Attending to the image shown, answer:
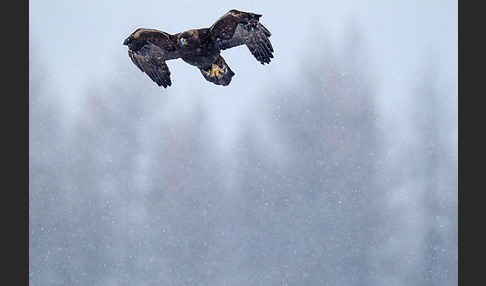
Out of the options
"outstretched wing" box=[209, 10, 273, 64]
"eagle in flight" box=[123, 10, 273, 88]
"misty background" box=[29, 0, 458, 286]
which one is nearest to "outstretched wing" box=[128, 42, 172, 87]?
"eagle in flight" box=[123, 10, 273, 88]

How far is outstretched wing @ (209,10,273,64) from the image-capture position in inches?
147

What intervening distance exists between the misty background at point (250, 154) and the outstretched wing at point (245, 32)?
169 cm

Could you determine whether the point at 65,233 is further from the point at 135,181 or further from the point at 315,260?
the point at 315,260

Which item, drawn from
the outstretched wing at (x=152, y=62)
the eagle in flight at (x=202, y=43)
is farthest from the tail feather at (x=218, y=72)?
the outstretched wing at (x=152, y=62)

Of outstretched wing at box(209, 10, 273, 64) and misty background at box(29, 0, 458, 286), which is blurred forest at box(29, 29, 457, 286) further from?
outstretched wing at box(209, 10, 273, 64)

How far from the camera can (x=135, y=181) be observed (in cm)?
576

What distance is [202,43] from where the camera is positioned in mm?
3889

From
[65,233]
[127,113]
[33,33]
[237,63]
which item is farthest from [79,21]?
[65,233]

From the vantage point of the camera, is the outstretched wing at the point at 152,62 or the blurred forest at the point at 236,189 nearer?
the outstretched wing at the point at 152,62

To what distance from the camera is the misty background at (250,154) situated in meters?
5.52

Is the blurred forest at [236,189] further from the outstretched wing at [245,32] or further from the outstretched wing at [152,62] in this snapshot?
the outstretched wing at [245,32]

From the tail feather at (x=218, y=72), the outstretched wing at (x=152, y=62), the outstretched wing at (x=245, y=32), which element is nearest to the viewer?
the outstretched wing at (x=245, y=32)

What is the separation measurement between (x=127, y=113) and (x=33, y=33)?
1106mm

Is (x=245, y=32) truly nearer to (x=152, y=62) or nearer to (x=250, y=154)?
(x=152, y=62)
